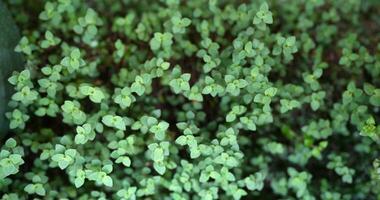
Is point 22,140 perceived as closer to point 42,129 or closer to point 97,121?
point 42,129

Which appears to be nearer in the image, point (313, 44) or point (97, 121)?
point (97, 121)

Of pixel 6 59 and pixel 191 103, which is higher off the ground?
pixel 191 103

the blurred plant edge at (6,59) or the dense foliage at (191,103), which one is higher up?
the dense foliage at (191,103)

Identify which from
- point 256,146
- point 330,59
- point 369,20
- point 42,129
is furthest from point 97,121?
point 369,20

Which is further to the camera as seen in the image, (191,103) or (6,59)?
(191,103)
